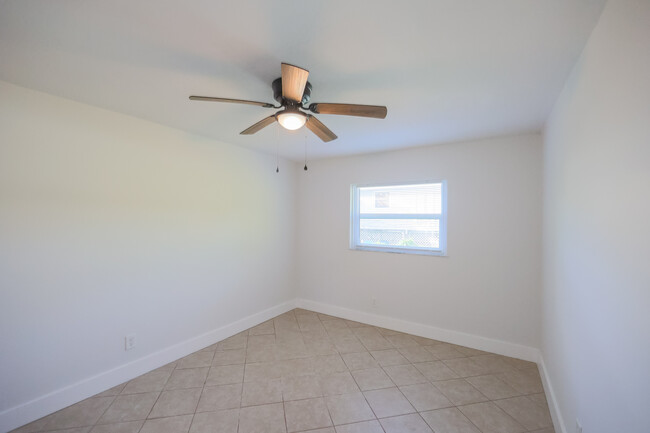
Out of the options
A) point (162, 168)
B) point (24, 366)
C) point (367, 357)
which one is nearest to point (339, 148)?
point (162, 168)

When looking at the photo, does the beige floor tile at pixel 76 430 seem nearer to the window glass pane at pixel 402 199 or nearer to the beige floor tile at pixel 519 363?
the window glass pane at pixel 402 199

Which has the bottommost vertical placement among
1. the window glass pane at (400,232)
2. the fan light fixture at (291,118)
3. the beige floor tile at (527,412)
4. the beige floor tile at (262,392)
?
the beige floor tile at (262,392)

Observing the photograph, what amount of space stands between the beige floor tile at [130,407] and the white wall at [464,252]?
2361mm

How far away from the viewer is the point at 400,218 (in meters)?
3.45

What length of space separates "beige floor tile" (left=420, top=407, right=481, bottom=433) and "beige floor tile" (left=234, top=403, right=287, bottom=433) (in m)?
1.03

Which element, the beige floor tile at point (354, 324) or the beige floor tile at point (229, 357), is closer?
the beige floor tile at point (229, 357)

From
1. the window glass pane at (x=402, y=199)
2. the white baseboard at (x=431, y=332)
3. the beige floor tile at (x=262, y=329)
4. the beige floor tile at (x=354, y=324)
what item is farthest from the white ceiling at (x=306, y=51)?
the beige floor tile at (x=354, y=324)

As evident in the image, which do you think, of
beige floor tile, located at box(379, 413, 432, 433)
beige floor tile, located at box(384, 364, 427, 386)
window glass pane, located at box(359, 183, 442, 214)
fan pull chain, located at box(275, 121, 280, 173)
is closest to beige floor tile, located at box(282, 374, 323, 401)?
beige floor tile, located at box(379, 413, 432, 433)

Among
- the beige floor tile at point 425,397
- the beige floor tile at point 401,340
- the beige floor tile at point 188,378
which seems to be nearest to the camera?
the beige floor tile at point 425,397

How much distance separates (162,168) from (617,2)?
124 inches

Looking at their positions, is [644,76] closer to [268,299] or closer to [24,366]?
[24,366]

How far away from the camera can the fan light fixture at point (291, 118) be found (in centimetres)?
158

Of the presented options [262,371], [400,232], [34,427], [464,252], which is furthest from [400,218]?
[34,427]

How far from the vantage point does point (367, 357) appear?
268 centimetres
